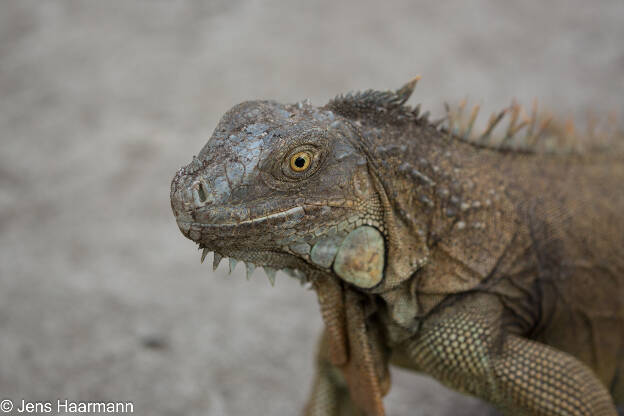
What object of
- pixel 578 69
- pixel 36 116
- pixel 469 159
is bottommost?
pixel 469 159

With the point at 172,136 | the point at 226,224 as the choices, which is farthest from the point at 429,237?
the point at 172,136

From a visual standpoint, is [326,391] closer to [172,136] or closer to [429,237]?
[429,237]

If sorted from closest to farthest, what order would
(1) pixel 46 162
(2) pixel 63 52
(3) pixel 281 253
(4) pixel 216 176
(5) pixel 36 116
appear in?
(4) pixel 216 176 < (3) pixel 281 253 < (1) pixel 46 162 < (5) pixel 36 116 < (2) pixel 63 52

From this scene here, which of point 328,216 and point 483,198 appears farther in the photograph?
point 483,198

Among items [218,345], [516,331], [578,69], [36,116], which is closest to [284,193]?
[516,331]

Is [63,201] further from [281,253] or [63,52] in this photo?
[281,253]

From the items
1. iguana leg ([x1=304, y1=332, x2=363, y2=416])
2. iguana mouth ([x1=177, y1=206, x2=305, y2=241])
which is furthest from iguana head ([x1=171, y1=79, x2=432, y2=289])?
iguana leg ([x1=304, y1=332, x2=363, y2=416])

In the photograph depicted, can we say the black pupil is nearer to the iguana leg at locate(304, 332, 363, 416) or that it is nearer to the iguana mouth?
the iguana mouth
